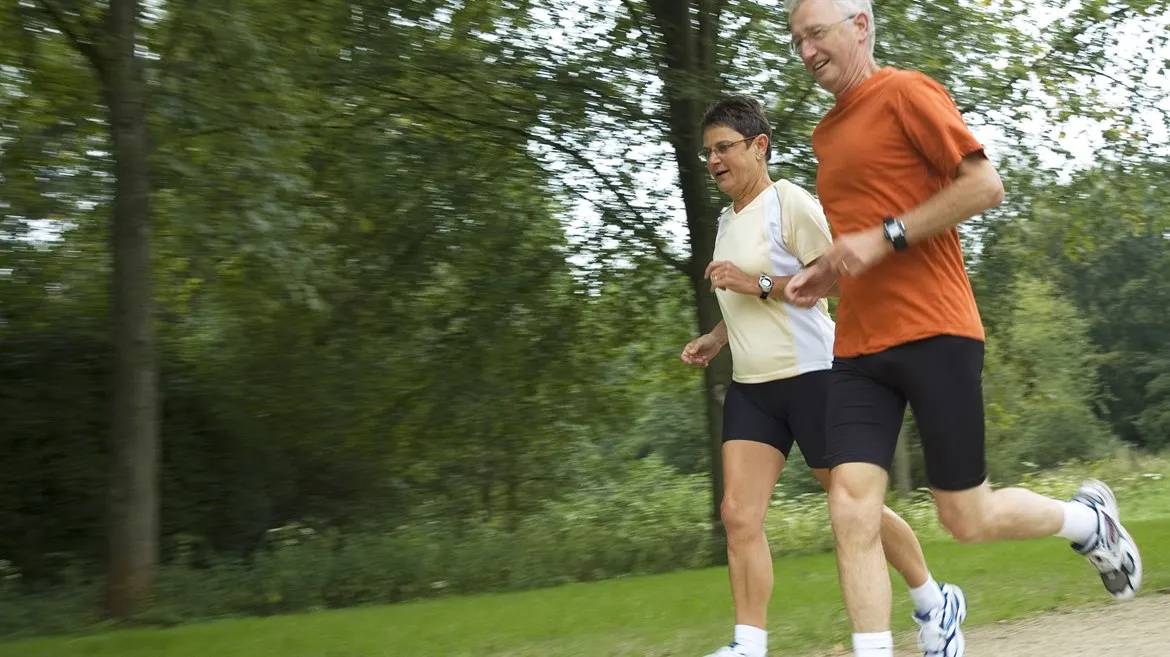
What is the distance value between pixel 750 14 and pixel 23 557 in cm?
809

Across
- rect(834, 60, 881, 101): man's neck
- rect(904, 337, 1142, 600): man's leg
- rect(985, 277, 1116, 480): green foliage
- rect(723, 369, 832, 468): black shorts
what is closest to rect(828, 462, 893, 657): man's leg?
rect(904, 337, 1142, 600): man's leg

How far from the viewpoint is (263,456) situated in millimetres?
13172

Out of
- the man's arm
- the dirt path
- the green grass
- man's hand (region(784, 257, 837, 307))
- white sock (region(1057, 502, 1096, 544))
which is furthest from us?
the green grass

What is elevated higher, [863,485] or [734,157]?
[734,157]

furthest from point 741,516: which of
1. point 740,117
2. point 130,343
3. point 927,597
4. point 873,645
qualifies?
point 130,343

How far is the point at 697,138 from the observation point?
11.9 meters

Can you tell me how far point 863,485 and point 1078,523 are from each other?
121cm

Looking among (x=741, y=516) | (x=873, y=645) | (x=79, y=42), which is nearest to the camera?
(x=873, y=645)

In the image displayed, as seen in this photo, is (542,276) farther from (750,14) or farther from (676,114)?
(750,14)

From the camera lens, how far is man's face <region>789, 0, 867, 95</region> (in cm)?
420

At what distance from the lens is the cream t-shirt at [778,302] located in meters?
5.14

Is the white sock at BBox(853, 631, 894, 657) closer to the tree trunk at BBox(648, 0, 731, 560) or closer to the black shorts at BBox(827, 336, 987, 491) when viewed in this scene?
the black shorts at BBox(827, 336, 987, 491)

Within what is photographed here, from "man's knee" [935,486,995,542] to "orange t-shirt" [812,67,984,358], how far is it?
0.53 metres

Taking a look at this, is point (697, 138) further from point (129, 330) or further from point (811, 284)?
point (811, 284)
